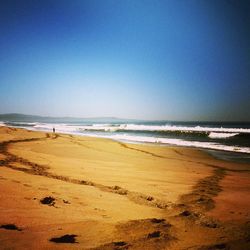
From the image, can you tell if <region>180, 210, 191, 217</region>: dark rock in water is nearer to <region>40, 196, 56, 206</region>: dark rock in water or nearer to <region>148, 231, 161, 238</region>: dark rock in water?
<region>148, 231, 161, 238</region>: dark rock in water

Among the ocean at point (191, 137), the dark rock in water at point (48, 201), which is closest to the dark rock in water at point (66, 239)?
the dark rock in water at point (48, 201)

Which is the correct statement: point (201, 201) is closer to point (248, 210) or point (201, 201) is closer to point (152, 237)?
point (248, 210)

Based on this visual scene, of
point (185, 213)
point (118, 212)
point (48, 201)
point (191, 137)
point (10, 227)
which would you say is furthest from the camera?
point (191, 137)

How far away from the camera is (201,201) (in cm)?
633

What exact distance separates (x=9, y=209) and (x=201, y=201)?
423cm

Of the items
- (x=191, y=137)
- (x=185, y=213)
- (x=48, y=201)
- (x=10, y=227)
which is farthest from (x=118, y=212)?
(x=191, y=137)

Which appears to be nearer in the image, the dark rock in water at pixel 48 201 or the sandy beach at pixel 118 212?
the sandy beach at pixel 118 212

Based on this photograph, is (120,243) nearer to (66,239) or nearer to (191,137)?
(66,239)

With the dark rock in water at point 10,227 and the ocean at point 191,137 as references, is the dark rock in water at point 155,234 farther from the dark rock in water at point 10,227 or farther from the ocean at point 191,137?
the ocean at point 191,137

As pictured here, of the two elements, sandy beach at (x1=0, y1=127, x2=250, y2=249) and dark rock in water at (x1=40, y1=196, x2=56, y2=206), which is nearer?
sandy beach at (x1=0, y1=127, x2=250, y2=249)

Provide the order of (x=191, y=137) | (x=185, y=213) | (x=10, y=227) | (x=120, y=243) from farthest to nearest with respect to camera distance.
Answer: (x=191, y=137)
(x=185, y=213)
(x=10, y=227)
(x=120, y=243)

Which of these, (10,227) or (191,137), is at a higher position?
(10,227)

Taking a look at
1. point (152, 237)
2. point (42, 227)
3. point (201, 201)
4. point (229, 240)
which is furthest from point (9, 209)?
point (201, 201)

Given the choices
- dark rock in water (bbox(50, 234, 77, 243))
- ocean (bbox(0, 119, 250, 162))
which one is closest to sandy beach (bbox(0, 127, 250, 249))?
dark rock in water (bbox(50, 234, 77, 243))
